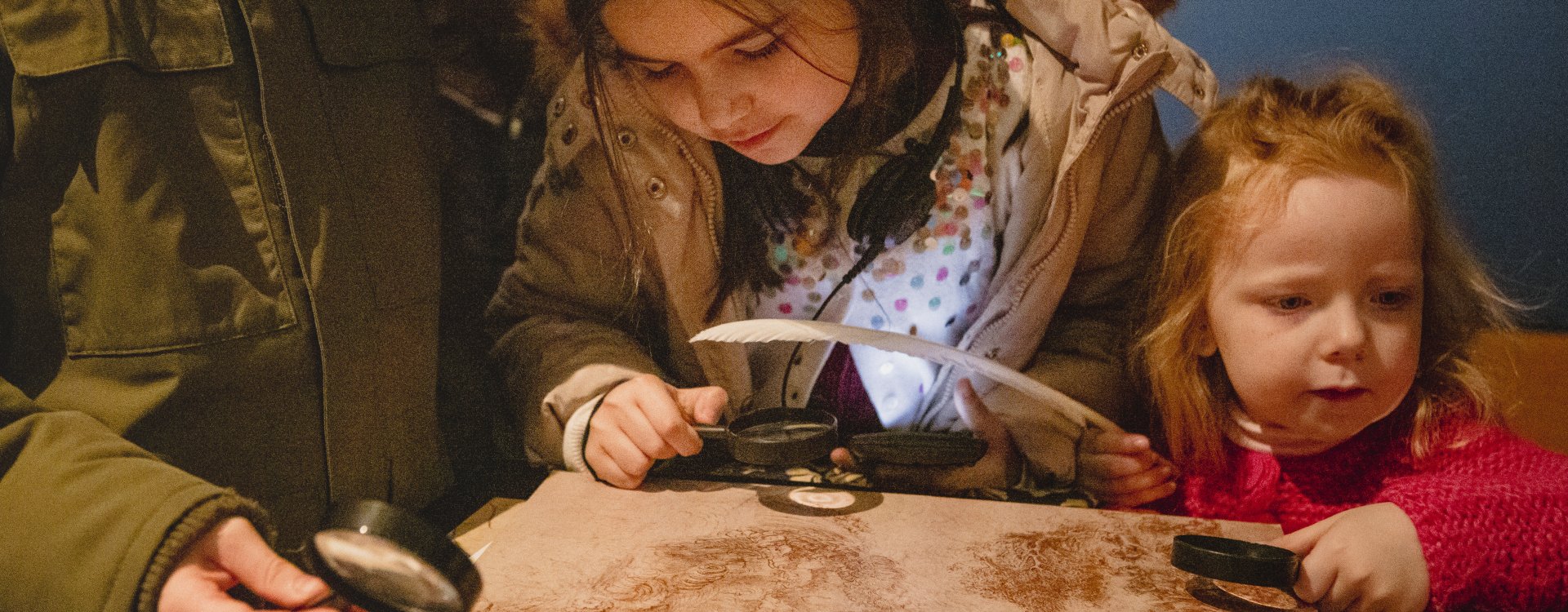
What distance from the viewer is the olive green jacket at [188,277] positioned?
74 cm

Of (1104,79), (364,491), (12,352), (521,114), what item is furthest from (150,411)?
(1104,79)

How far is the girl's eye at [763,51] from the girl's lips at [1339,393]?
1.99ft

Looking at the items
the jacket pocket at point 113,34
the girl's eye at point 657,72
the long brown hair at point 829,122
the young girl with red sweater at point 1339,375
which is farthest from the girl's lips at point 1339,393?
the jacket pocket at point 113,34

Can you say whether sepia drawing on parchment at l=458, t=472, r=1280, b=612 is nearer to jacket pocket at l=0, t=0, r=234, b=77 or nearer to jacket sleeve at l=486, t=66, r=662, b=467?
jacket sleeve at l=486, t=66, r=662, b=467

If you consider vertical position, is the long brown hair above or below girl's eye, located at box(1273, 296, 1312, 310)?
above

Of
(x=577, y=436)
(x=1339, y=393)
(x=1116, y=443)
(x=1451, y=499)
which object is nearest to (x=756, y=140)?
(x=577, y=436)

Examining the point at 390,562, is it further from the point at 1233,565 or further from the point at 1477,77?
the point at 1477,77

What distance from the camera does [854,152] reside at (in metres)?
1.08

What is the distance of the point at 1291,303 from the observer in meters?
0.93

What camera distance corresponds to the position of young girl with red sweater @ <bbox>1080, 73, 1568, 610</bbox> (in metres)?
0.85

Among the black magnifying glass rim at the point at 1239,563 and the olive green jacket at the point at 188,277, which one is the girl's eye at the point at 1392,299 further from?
the olive green jacket at the point at 188,277

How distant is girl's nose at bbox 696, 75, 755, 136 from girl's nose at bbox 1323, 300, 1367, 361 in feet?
1.88

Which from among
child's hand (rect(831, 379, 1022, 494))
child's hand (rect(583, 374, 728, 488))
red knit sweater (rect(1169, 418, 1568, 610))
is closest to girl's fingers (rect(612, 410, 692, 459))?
child's hand (rect(583, 374, 728, 488))

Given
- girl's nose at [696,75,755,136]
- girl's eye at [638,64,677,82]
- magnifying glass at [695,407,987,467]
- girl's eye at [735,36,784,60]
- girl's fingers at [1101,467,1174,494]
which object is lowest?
girl's fingers at [1101,467,1174,494]
